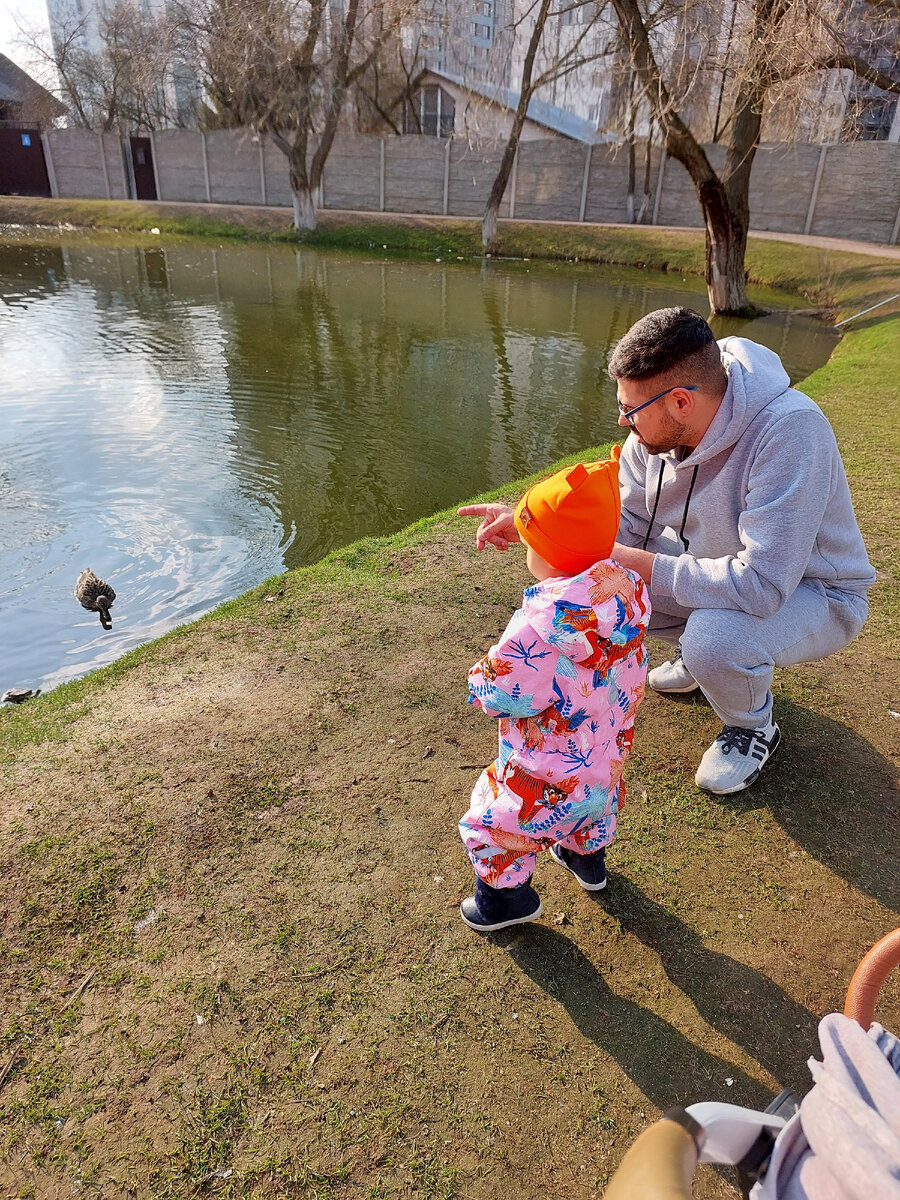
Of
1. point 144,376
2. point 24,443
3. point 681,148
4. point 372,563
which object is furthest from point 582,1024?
point 681,148

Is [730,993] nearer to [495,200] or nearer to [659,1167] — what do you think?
[659,1167]

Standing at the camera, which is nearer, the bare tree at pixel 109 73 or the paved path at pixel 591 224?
the paved path at pixel 591 224

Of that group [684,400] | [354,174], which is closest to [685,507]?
[684,400]

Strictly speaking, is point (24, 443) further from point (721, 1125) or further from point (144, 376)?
point (721, 1125)

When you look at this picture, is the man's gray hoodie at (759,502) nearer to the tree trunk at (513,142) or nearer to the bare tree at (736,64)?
the bare tree at (736,64)

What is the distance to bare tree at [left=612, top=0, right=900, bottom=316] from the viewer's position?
9.31 m

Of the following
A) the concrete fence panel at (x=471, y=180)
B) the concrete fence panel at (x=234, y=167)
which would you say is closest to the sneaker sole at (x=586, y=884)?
the concrete fence panel at (x=471, y=180)

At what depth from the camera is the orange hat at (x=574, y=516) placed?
1816 millimetres

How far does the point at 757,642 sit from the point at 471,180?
2989 cm

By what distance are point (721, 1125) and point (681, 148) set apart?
14.5 meters

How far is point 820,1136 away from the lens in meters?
0.97

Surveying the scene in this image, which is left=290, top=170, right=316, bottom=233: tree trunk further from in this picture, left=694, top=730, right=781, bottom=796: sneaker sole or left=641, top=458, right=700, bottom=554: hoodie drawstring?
left=694, top=730, right=781, bottom=796: sneaker sole

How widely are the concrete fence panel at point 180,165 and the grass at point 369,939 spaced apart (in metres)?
34.2

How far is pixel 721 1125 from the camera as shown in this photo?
1079mm
